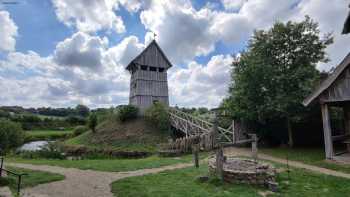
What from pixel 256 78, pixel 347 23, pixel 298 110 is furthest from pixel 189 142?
pixel 347 23

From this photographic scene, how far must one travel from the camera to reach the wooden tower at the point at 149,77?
25.7m

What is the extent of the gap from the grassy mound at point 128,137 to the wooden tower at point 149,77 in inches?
116

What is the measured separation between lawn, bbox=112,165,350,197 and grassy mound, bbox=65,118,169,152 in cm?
1175

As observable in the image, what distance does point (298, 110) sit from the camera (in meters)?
12.7

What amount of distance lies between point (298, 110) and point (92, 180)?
1212cm

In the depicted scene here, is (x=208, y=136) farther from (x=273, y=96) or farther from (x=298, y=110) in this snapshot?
(x=298, y=110)

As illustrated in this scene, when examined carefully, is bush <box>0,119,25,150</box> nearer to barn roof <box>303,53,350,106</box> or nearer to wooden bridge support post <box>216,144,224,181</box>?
wooden bridge support post <box>216,144,224,181</box>

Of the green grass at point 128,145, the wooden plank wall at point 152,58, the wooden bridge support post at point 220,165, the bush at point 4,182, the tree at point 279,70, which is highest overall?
the wooden plank wall at point 152,58

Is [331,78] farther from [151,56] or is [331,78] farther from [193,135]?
[151,56]

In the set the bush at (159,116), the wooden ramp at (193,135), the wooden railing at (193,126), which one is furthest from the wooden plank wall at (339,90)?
the bush at (159,116)

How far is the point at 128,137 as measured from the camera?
21.5 m

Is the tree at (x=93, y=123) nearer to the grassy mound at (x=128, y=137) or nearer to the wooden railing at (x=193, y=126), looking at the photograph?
the grassy mound at (x=128, y=137)

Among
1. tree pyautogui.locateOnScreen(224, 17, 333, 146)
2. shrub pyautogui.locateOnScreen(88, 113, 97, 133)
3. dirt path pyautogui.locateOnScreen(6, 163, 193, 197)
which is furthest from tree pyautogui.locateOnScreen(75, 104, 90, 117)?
dirt path pyautogui.locateOnScreen(6, 163, 193, 197)

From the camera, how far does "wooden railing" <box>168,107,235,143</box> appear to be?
16.9 m
